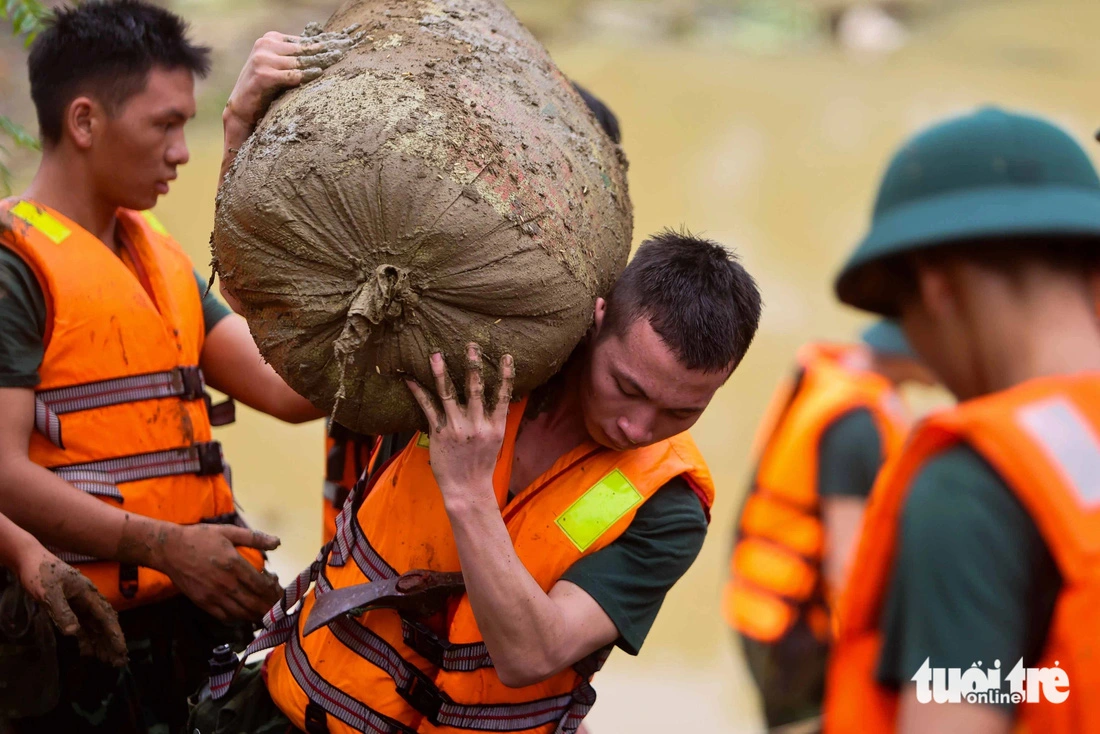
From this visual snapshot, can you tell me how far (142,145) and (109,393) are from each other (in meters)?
0.67

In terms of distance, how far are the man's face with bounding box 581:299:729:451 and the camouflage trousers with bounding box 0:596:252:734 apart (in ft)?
4.79

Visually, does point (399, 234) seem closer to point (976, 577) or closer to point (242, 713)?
point (976, 577)

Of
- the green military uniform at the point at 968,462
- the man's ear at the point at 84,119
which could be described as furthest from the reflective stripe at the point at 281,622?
the green military uniform at the point at 968,462

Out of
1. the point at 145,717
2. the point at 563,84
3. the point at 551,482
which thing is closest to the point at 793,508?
the point at 551,482

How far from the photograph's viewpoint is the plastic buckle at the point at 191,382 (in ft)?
9.53

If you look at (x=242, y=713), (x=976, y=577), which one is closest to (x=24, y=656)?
(x=242, y=713)

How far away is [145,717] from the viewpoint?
2.94m

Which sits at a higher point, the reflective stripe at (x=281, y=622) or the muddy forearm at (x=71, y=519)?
the muddy forearm at (x=71, y=519)

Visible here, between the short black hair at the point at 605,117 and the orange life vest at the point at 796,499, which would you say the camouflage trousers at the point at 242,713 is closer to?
the short black hair at the point at 605,117

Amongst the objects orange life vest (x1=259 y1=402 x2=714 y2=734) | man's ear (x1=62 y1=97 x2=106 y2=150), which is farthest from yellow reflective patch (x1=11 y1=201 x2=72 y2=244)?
orange life vest (x1=259 y1=402 x2=714 y2=734)

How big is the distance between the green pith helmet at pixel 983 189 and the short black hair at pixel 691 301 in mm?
615

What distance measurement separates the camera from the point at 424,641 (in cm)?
220

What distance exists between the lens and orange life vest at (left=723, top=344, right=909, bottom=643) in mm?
3650

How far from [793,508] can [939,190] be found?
2.44 metres
